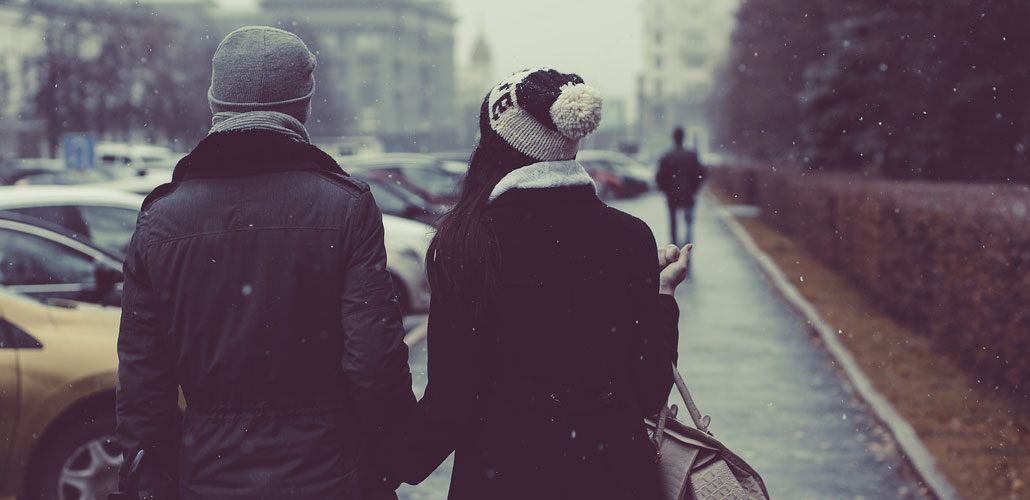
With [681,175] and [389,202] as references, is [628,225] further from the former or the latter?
[681,175]

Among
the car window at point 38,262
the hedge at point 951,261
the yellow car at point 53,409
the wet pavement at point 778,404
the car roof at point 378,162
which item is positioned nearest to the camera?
the yellow car at point 53,409

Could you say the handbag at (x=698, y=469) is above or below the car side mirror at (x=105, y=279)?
above

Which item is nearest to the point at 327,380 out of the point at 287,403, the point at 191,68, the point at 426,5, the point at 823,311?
the point at 287,403

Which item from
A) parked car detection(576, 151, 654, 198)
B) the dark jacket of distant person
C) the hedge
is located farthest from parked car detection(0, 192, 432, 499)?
parked car detection(576, 151, 654, 198)

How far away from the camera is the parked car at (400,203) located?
51.8ft

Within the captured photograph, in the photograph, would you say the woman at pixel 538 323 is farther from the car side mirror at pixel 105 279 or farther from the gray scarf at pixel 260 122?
the car side mirror at pixel 105 279

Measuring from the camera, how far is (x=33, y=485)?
5289 mm

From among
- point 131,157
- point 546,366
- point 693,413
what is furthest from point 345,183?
point 131,157

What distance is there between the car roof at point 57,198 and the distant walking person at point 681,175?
10.3 m

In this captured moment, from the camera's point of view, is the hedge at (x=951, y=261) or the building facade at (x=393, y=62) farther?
the building facade at (x=393, y=62)

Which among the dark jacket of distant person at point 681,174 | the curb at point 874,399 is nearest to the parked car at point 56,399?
the curb at point 874,399

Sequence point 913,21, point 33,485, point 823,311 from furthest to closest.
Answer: point 913,21
point 823,311
point 33,485

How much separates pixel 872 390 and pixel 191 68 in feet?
178

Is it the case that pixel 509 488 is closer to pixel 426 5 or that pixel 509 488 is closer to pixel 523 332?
pixel 523 332
